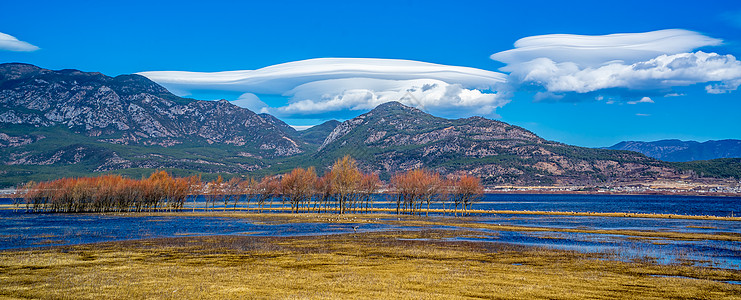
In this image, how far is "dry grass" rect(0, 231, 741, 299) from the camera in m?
32.3

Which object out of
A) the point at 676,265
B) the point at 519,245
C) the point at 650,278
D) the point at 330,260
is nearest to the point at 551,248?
the point at 519,245

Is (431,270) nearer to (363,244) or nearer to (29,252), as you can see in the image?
(363,244)

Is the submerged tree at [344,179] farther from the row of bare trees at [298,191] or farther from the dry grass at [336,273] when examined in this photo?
the dry grass at [336,273]

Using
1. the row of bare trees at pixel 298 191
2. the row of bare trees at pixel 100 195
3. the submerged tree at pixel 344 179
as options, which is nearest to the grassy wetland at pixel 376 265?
the row of bare trees at pixel 298 191

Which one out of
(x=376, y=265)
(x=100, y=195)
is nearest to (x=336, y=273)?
(x=376, y=265)

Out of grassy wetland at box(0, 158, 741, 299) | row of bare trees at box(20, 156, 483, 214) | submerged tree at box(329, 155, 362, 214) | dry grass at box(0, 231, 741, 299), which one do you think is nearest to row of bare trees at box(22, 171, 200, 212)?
row of bare trees at box(20, 156, 483, 214)

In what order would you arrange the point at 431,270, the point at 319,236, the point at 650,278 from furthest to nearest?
the point at 319,236, the point at 431,270, the point at 650,278

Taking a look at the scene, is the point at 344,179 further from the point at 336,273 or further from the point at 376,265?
the point at 336,273

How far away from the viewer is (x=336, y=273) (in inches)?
1561

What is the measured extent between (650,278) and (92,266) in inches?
1677

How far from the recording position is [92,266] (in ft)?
138

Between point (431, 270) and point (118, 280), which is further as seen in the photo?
point (431, 270)

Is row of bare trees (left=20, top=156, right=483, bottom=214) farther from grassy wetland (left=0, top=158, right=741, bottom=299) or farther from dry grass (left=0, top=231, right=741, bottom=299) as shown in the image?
dry grass (left=0, top=231, right=741, bottom=299)

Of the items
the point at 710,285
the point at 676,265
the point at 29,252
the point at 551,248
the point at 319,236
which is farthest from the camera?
the point at 319,236
